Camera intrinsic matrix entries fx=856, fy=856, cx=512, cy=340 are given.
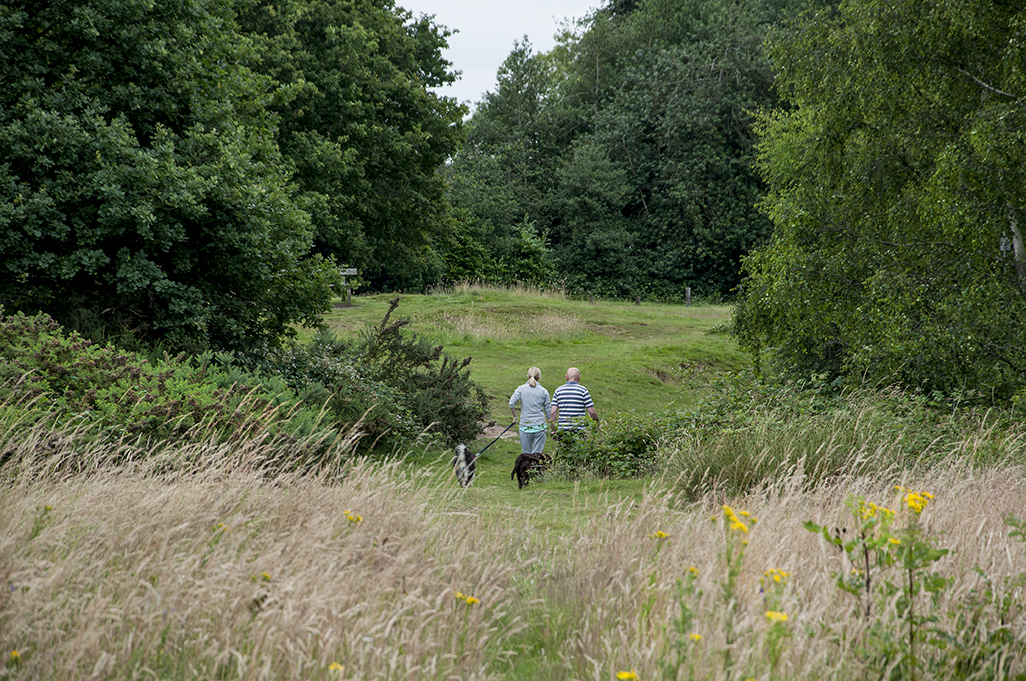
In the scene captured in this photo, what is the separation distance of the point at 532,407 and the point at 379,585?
7.30 metres

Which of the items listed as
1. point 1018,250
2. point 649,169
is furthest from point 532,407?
point 649,169

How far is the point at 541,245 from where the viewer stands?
153 feet

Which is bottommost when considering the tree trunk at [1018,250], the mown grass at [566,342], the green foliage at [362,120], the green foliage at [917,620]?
the mown grass at [566,342]

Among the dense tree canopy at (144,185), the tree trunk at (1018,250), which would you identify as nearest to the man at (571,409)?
the dense tree canopy at (144,185)

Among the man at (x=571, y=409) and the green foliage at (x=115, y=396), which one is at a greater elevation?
the green foliage at (x=115, y=396)

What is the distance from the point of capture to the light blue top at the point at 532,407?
36.7 feet

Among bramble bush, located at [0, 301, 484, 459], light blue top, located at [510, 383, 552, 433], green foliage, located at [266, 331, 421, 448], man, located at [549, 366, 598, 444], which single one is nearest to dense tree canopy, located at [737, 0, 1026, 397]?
man, located at [549, 366, 598, 444]

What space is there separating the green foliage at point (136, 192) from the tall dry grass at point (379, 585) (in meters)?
5.88

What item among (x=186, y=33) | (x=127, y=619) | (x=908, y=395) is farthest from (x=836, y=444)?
(x=186, y=33)

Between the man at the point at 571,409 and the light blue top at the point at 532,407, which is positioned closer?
the light blue top at the point at 532,407

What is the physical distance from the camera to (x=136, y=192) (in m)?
10.8

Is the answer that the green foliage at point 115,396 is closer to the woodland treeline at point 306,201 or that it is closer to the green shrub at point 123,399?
the green shrub at point 123,399

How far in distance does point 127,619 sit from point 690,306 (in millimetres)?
42442

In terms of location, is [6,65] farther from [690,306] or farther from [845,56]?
[690,306]
